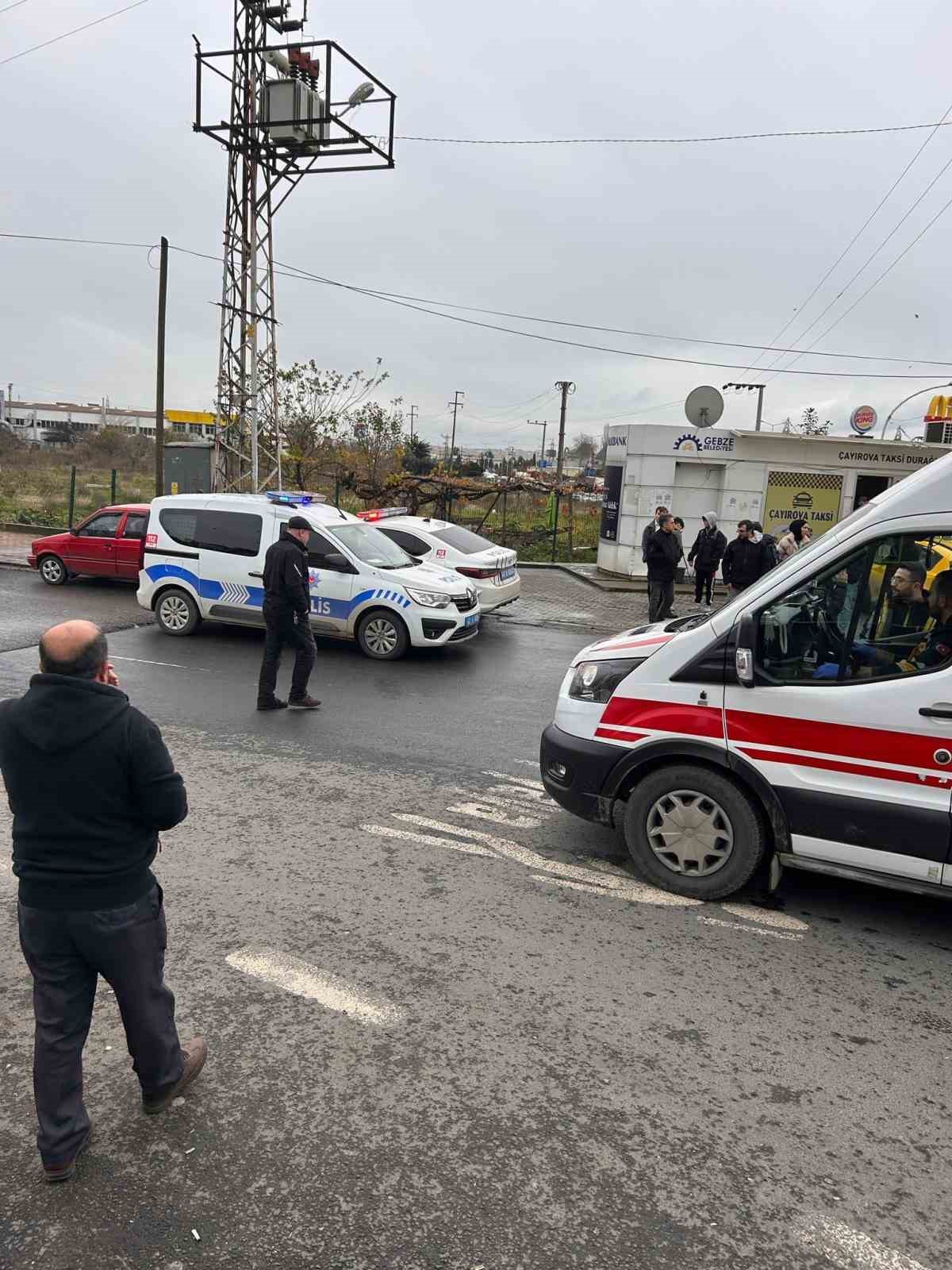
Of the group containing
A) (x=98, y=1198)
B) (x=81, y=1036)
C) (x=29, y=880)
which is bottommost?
(x=98, y=1198)

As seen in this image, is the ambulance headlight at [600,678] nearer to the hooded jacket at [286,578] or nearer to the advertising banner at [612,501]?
the hooded jacket at [286,578]

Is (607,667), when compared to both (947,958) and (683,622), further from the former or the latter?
(947,958)

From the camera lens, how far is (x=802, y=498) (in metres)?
18.5

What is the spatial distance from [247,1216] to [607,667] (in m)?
3.17

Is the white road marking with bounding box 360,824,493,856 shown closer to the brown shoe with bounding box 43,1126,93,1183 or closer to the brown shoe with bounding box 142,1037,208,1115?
the brown shoe with bounding box 142,1037,208,1115

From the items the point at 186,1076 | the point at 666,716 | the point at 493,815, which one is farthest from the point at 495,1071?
the point at 493,815

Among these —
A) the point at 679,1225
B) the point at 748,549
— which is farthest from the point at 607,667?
the point at 748,549

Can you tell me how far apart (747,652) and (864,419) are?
1745 centimetres

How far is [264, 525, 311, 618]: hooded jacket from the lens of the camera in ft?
26.5

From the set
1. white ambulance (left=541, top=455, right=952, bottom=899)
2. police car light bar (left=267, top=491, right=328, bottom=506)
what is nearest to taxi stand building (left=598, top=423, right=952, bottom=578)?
police car light bar (left=267, top=491, right=328, bottom=506)

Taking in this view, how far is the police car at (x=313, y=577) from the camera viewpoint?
34.9 feet

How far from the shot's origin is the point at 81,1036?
2.68 m

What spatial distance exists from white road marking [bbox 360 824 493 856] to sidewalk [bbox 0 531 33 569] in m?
14.8

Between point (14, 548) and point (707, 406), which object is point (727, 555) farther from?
point (14, 548)
